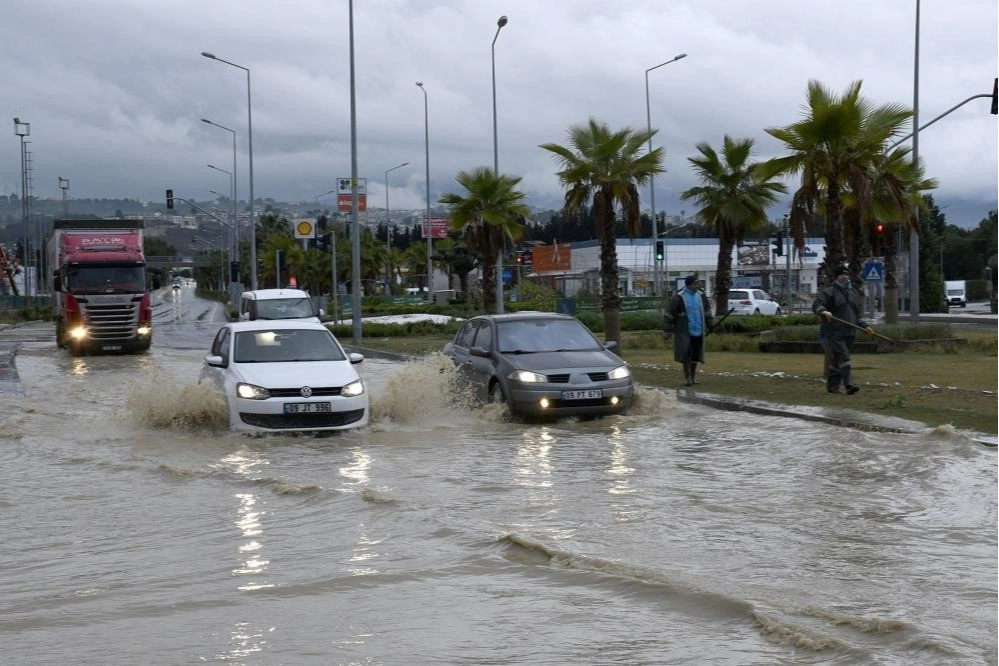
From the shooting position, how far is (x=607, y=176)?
26609mm

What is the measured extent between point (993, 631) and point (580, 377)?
9.33 metres

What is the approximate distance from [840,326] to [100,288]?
877 inches

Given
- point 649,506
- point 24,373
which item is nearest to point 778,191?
point 24,373

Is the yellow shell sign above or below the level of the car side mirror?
above

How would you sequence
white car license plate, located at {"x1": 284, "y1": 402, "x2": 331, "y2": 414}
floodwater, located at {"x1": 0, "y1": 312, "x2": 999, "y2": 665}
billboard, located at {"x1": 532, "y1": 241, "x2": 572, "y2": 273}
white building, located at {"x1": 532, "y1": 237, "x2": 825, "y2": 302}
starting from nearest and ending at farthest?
1. floodwater, located at {"x1": 0, "y1": 312, "x2": 999, "y2": 665}
2. white car license plate, located at {"x1": 284, "y1": 402, "x2": 331, "y2": 414}
3. white building, located at {"x1": 532, "y1": 237, "x2": 825, "y2": 302}
4. billboard, located at {"x1": 532, "y1": 241, "x2": 572, "y2": 273}

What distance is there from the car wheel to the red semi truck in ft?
65.3

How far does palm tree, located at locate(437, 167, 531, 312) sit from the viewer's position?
38094 mm

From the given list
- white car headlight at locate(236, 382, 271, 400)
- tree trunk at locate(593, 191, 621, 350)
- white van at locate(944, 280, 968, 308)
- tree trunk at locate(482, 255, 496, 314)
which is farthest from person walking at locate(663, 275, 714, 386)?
white van at locate(944, 280, 968, 308)

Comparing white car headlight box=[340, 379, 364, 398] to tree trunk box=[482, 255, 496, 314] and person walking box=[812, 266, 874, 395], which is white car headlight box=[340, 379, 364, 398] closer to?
person walking box=[812, 266, 874, 395]

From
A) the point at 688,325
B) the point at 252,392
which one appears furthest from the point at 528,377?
the point at 688,325

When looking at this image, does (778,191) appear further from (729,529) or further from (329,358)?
(729,529)

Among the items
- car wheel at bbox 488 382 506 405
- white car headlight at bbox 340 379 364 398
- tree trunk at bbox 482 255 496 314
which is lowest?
car wheel at bbox 488 382 506 405

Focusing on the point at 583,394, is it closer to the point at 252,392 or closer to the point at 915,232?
the point at 252,392

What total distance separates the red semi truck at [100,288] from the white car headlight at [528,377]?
20.7m
